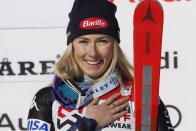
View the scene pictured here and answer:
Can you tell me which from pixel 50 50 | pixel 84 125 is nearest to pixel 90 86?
pixel 84 125

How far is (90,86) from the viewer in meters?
1.70

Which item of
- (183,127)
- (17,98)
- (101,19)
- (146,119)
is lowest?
(183,127)

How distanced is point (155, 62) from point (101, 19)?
374 mm

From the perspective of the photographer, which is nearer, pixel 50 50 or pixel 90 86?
pixel 90 86

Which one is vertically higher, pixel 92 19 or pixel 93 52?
pixel 92 19

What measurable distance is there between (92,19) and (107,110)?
0.50 meters

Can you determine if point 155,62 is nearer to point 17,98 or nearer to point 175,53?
point 175,53

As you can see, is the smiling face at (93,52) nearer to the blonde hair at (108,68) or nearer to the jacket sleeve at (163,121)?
the blonde hair at (108,68)

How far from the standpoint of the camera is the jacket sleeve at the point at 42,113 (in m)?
1.60

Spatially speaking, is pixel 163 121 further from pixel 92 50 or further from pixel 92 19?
pixel 92 19

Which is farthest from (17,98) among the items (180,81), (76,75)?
(180,81)

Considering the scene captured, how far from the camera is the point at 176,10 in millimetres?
2516

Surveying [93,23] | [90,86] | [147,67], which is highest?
[93,23]

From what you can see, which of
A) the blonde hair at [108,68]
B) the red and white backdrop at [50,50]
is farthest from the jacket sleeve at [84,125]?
the red and white backdrop at [50,50]
